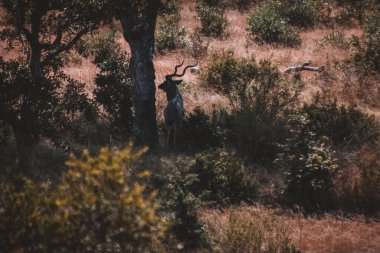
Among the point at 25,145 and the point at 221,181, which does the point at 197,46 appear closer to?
the point at 221,181

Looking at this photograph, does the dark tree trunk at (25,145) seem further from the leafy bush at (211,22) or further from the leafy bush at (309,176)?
the leafy bush at (211,22)

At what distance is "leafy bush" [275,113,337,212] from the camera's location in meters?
10.5

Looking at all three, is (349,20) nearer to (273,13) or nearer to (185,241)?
(273,13)

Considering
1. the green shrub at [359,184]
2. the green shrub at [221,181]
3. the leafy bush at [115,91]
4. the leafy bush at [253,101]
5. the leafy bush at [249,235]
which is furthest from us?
the leafy bush at [115,91]

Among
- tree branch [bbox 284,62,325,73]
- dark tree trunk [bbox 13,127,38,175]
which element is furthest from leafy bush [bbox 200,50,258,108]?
dark tree trunk [bbox 13,127,38,175]

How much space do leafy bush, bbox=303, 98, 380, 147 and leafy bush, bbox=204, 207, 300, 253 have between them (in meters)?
5.36

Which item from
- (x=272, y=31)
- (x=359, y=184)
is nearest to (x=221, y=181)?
(x=359, y=184)

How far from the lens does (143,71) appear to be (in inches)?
510

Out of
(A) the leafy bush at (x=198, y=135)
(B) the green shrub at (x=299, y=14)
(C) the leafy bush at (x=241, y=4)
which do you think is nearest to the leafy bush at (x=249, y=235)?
(A) the leafy bush at (x=198, y=135)

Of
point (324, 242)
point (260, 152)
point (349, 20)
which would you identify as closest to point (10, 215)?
point (324, 242)

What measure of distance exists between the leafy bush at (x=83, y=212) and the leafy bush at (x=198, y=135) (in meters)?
8.55

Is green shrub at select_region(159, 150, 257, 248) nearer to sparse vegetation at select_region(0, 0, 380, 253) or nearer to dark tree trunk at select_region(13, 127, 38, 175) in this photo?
sparse vegetation at select_region(0, 0, 380, 253)

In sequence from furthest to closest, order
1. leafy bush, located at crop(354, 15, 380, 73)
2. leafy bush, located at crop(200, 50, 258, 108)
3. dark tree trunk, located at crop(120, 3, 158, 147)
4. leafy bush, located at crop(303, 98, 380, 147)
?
1. leafy bush, located at crop(354, 15, 380, 73)
2. leafy bush, located at crop(200, 50, 258, 108)
3. leafy bush, located at crop(303, 98, 380, 147)
4. dark tree trunk, located at crop(120, 3, 158, 147)

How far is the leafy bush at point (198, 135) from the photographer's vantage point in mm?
13617
